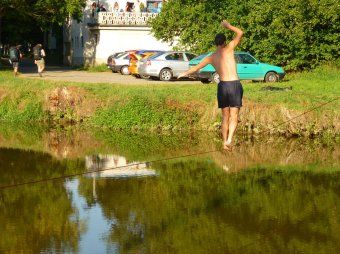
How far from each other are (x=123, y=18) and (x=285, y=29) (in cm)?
1698

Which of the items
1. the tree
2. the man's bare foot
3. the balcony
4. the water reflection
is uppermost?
the tree

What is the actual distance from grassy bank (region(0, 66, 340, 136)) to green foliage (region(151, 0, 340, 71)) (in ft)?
29.9

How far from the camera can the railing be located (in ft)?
190

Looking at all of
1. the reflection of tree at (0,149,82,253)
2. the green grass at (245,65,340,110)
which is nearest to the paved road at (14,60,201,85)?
the green grass at (245,65,340,110)

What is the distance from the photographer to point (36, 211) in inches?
656

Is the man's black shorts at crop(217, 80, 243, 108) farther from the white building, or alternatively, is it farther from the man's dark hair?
the white building

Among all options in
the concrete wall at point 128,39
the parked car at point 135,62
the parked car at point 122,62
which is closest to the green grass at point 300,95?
the parked car at point 135,62

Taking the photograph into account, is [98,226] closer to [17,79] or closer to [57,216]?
[57,216]

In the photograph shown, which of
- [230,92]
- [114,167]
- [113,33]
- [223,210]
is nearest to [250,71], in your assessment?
[114,167]

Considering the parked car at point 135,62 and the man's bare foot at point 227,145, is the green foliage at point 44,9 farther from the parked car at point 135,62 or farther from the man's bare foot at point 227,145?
the man's bare foot at point 227,145

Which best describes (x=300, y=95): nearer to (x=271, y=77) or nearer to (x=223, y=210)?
(x=271, y=77)

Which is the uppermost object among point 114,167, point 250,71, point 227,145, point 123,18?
→ point 227,145

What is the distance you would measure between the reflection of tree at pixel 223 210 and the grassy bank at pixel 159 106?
18.1 ft

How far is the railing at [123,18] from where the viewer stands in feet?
190
